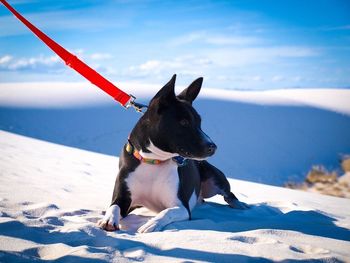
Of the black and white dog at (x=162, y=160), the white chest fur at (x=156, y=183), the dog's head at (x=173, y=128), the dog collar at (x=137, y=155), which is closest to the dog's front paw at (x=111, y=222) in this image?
the black and white dog at (x=162, y=160)

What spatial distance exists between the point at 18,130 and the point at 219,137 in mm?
9347

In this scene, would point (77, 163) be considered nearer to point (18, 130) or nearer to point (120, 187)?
point (120, 187)

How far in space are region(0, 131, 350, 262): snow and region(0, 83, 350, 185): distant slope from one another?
961 cm

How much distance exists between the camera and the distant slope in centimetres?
1686

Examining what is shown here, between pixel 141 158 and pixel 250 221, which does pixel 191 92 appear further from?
pixel 250 221

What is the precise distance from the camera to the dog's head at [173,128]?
3.47 m

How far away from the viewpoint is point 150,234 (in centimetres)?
310

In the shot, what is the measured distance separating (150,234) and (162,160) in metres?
0.89

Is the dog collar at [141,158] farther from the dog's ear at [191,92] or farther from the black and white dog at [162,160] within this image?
the dog's ear at [191,92]

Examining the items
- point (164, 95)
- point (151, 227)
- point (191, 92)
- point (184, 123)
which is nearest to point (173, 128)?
point (184, 123)

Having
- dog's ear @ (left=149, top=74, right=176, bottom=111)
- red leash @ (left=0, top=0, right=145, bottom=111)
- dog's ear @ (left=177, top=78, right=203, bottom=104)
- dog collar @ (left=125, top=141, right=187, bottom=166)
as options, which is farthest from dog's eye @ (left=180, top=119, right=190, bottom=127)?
red leash @ (left=0, top=0, right=145, bottom=111)

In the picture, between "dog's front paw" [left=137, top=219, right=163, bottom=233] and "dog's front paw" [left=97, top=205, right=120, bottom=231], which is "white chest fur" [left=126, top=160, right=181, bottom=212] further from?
"dog's front paw" [left=137, top=219, right=163, bottom=233]

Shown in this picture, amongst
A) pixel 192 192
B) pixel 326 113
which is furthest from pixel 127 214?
pixel 326 113

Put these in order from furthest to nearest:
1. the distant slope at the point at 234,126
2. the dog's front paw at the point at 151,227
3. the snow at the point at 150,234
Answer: the distant slope at the point at 234,126 < the dog's front paw at the point at 151,227 < the snow at the point at 150,234
